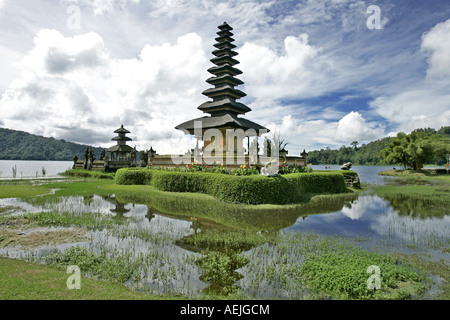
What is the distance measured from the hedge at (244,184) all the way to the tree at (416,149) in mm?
35664

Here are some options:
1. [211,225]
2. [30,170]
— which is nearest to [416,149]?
[211,225]

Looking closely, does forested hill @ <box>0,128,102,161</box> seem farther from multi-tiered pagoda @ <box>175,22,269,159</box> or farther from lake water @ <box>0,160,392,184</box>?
multi-tiered pagoda @ <box>175,22,269,159</box>

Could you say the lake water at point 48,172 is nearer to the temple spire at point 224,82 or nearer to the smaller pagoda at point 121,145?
the smaller pagoda at point 121,145

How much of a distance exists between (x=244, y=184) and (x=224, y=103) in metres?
17.4

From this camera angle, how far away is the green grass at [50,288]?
4.58 metres

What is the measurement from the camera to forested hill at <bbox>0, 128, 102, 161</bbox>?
115 meters

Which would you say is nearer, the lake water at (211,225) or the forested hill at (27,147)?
the lake water at (211,225)

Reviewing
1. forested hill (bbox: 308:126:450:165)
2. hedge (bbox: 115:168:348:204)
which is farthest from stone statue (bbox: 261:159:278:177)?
forested hill (bbox: 308:126:450:165)

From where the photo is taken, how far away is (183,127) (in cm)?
3138

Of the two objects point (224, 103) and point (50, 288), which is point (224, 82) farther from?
point (50, 288)

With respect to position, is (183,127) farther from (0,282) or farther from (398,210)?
(0,282)

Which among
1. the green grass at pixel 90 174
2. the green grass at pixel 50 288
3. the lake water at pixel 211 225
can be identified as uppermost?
the green grass at pixel 90 174

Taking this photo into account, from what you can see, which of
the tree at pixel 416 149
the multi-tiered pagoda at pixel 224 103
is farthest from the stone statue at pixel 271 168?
the tree at pixel 416 149

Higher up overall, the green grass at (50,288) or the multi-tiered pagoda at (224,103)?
the multi-tiered pagoda at (224,103)
